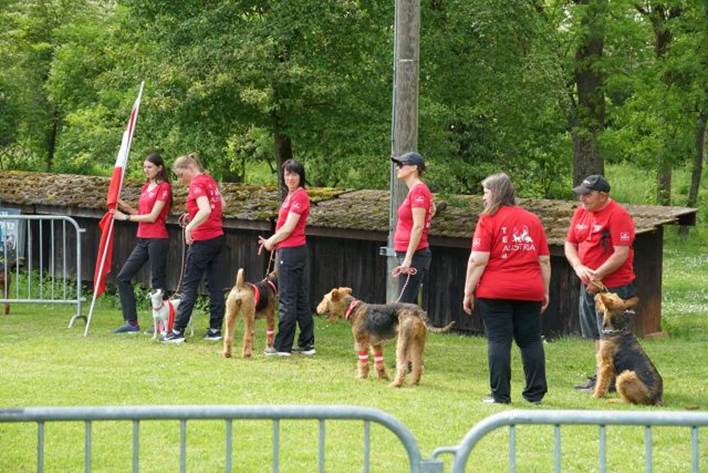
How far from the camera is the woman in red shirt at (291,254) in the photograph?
12.4m

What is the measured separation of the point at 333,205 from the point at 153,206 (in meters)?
5.72

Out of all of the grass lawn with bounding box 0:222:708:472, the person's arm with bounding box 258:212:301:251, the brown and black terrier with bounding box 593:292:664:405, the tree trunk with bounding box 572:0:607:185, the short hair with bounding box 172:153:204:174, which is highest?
the tree trunk with bounding box 572:0:607:185

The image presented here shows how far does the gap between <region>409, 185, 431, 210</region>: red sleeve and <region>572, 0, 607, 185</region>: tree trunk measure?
1772 cm

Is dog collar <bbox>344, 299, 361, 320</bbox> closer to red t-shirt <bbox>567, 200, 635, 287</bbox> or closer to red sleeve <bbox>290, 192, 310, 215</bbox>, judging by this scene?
red sleeve <bbox>290, 192, 310, 215</bbox>

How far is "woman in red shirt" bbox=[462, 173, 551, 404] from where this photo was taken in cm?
984

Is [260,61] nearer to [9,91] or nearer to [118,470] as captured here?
[118,470]

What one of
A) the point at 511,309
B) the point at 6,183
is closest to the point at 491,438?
the point at 511,309

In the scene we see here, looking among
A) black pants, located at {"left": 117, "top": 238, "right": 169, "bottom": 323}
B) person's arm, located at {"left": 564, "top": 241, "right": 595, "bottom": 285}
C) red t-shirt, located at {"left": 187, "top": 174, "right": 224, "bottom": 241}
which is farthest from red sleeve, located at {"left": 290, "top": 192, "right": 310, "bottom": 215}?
person's arm, located at {"left": 564, "top": 241, "right": 595, "bottom": 285}

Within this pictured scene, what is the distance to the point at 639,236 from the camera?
55.3 ft

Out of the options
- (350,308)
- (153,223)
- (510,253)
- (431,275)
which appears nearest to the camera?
(510,253)

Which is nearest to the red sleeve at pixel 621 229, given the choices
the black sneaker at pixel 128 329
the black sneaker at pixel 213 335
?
the black sneaker at pixel 213 335

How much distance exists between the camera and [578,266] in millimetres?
10969

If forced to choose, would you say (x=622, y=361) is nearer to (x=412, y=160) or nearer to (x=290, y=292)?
(x=412, y=160)

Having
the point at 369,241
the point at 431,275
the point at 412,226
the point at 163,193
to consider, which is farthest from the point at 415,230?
the point at 369,241
